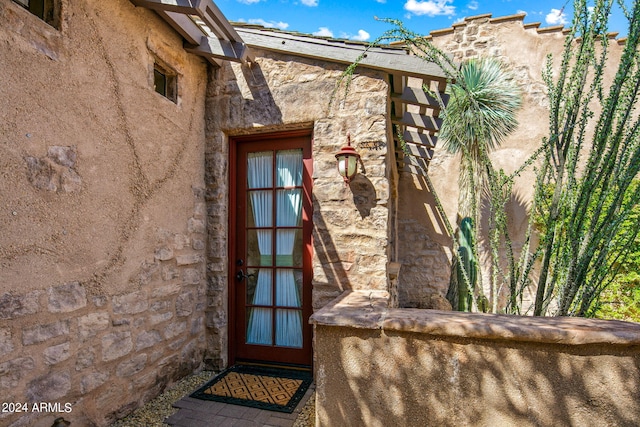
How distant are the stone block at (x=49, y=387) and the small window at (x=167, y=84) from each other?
2100 millimetres

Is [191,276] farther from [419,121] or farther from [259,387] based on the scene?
[419,121]

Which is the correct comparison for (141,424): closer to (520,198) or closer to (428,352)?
(428,352)

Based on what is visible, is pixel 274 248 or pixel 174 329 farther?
pixel 274 248

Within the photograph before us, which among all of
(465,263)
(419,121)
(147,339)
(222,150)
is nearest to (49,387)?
(147,339)

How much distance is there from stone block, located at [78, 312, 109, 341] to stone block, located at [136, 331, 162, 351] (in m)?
0.32

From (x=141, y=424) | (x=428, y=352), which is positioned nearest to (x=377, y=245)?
(x=428, y=352)

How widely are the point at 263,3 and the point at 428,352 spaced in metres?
5.25

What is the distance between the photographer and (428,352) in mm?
1600

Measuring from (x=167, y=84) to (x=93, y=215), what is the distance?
4.49 ft

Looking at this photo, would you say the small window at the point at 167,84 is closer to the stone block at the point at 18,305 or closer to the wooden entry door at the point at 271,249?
the wooden entry door at the point at 271,249

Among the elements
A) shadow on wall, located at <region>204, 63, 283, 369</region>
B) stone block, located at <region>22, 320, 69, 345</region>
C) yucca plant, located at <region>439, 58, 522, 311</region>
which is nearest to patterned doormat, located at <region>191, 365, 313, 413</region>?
shadow on wall, located at <region>204, 63, 283, 369</region>

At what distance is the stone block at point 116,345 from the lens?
2098mm

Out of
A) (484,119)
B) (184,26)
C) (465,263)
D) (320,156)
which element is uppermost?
(484,119)

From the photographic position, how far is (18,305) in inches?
64.5
